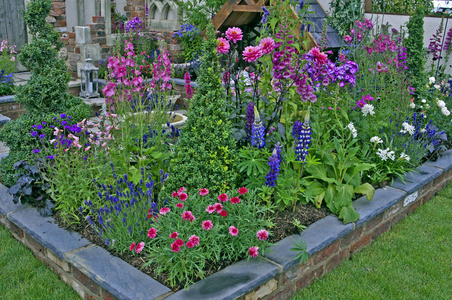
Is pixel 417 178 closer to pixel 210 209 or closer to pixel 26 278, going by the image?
pixel 210 209

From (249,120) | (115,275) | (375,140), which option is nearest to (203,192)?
(115,275)

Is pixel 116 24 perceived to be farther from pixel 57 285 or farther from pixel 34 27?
pixel 57 285

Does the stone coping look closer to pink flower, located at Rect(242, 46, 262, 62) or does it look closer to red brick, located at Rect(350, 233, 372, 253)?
red brick, located at Rect(350, 233, 372, 253)

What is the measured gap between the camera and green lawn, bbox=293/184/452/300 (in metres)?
2.95

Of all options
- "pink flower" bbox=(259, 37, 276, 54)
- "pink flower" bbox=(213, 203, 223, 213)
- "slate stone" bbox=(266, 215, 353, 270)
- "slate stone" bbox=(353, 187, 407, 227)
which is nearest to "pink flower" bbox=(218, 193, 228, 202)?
"pink flower" bbox=(213, 203, 223, 213)

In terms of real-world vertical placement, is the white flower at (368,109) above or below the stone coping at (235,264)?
above

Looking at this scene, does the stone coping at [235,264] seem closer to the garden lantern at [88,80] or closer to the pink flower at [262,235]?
the pink flower at [262,235]

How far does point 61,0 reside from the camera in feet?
29.6

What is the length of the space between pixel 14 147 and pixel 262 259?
2426 mm

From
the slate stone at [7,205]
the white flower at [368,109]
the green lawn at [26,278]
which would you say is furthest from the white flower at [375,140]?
the slate stone at [7,205]

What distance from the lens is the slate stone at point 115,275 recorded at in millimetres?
2422

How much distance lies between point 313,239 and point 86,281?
154 cm

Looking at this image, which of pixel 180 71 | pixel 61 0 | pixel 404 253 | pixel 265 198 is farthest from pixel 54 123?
pixel 61 0

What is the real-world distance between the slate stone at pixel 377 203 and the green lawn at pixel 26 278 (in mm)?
2184
